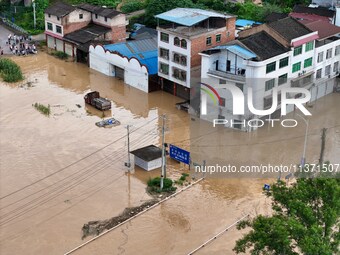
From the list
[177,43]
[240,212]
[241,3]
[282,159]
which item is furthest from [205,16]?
[241,3]

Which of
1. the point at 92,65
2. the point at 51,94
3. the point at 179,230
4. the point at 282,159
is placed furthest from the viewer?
the point at 92,65

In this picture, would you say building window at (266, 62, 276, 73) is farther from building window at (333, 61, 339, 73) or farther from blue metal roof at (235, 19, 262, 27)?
blue metal roof at (235, 19, 262, 27)

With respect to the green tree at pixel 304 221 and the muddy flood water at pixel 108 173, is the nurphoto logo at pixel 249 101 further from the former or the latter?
the green tree at pixel 304 221

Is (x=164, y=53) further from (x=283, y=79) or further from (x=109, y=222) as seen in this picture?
(x=109, y=222)

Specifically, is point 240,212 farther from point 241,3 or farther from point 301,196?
point 241,3

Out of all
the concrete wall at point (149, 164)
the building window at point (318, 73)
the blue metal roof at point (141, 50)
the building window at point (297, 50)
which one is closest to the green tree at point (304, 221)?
the concrete wall at point (149, 164)
